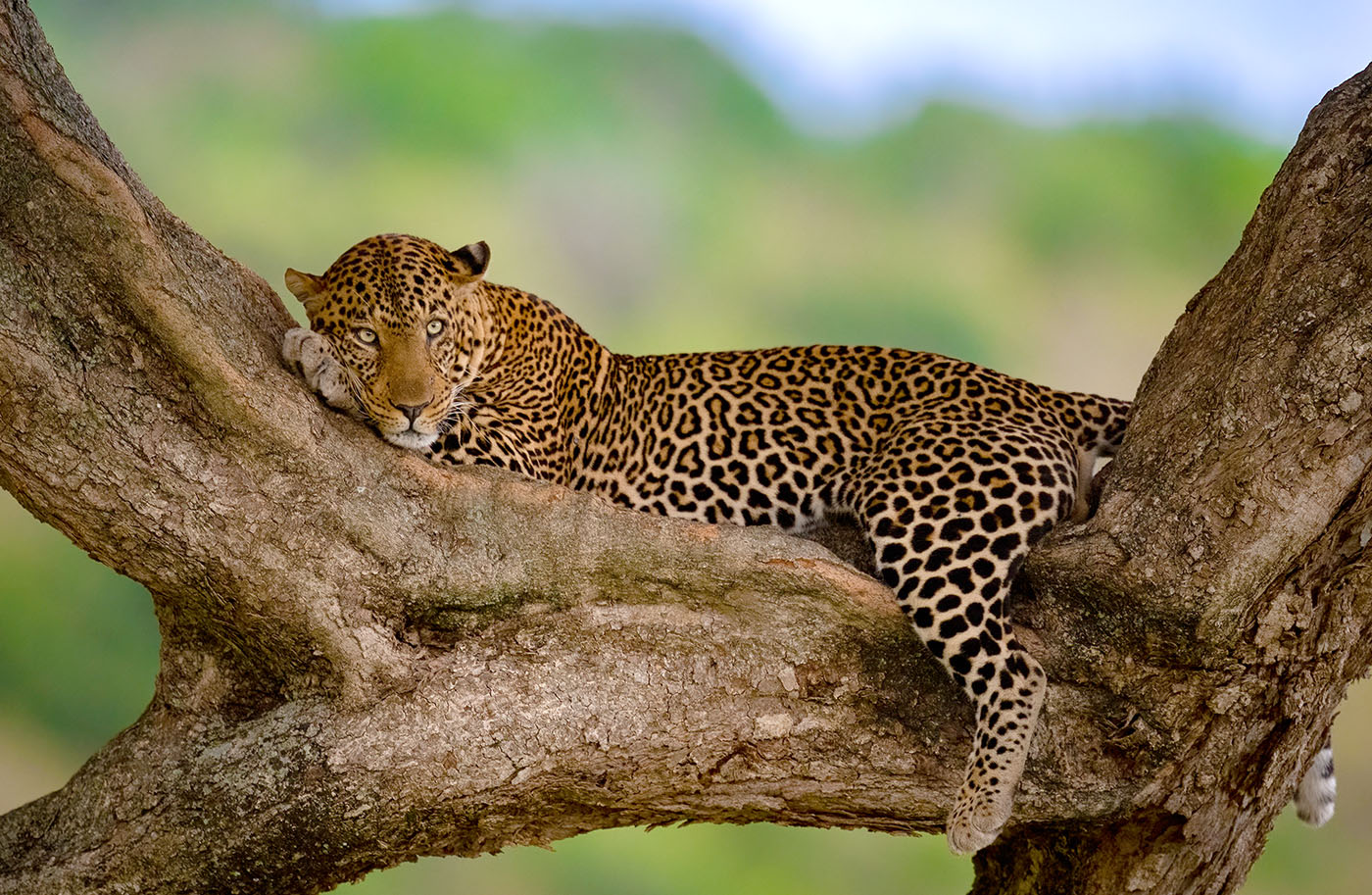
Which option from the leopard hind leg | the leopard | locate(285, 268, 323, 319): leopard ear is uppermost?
locate(285, 268, 323, 319): leopard ear

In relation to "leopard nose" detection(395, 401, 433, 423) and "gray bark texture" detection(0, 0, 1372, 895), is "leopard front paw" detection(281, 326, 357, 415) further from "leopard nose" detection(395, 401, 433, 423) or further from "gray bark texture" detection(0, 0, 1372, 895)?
"leopard nose" detection(395, 401, 433, 423)

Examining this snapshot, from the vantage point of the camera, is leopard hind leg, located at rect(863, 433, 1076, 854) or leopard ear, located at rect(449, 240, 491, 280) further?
leopard ear, located at rect(449, 240, 491, 280)

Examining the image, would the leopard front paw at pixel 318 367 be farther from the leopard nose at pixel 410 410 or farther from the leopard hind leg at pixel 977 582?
the leopard hind leg at pixel 977 582

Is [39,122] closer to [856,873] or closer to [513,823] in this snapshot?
[513,823]

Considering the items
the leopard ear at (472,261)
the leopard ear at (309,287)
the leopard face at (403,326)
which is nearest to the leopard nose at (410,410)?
the leopard face at (403,326)

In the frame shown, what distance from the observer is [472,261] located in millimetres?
6750

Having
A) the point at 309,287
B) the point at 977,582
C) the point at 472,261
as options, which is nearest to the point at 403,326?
the point at 309,287

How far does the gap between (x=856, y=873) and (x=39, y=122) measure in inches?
320

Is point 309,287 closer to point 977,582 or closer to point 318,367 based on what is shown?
point 318,367

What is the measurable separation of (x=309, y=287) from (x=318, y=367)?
3.21ft

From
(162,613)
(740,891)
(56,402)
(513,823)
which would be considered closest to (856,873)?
(740,891)

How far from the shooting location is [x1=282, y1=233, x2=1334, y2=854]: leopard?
545cm

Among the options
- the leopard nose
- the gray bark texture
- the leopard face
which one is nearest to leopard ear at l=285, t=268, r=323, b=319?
the leopard face

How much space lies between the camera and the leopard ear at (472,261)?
21.9 feet
